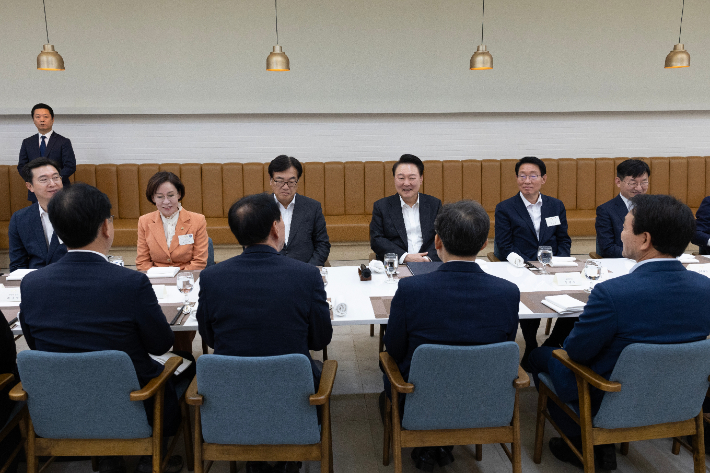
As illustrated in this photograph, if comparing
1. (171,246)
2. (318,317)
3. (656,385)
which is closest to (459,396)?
(318,317)

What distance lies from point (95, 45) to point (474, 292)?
5945mm

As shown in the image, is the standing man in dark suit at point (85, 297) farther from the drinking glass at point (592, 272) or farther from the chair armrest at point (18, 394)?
the drinking glass at point (592, 272)

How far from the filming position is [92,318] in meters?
1.84

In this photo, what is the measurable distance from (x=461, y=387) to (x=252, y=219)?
99 cm

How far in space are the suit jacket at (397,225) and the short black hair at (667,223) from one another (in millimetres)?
1922

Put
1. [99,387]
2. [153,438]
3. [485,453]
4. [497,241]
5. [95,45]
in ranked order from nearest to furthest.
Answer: [99,387] → [153,438] → [485,453] → [497,241] → [95,45]

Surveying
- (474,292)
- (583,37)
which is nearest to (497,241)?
(474,292)

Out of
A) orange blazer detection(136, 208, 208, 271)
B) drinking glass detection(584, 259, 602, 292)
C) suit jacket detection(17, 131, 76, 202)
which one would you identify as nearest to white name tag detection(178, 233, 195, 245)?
orange blazer detection(136, 208, 208, 271)

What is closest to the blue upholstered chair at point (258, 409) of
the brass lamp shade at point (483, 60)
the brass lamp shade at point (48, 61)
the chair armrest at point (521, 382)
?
the chair armrest at point (521, 382)

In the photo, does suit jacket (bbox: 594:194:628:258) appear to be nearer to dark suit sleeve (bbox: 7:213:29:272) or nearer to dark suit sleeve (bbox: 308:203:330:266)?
dark suit sleeve (bbox: 308:203:330:266)

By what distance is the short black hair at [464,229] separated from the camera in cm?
191

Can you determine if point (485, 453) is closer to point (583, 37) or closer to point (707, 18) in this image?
point (583, 37)

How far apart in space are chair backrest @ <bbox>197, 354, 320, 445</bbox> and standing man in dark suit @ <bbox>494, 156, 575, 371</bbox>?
232 cm

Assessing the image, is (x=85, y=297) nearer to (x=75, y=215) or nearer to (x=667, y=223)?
(x=75, y=215)
